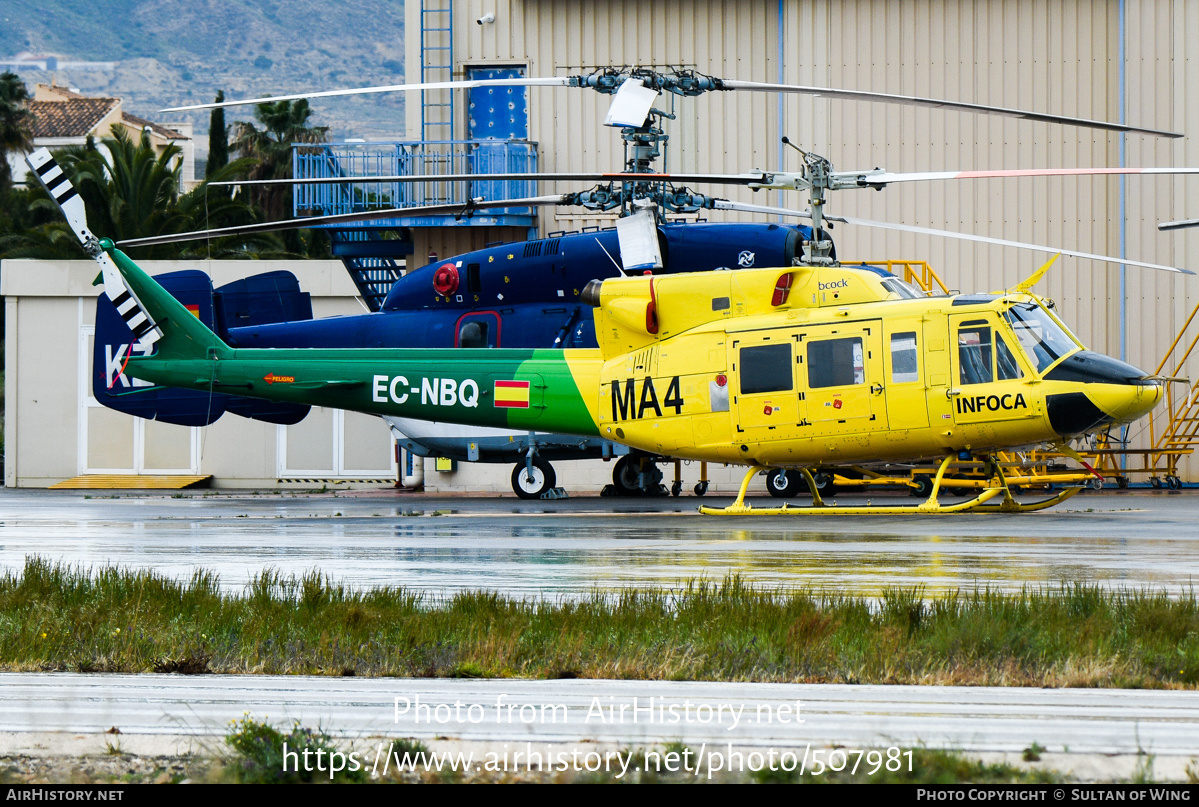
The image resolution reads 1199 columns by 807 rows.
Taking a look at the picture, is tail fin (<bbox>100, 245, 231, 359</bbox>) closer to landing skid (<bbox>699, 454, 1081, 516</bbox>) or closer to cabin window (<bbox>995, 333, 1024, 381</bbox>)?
landing skid (<bbox>699, 454, 1081, 516</bbox>)

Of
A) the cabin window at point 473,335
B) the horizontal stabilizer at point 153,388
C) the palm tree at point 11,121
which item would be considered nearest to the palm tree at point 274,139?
the palm tree at point 11,121

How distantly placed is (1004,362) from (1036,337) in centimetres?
47

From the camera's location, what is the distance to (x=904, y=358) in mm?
14078

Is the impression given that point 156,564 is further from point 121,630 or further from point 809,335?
point 809,335

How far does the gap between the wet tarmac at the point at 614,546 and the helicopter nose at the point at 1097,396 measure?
1170 millimetres

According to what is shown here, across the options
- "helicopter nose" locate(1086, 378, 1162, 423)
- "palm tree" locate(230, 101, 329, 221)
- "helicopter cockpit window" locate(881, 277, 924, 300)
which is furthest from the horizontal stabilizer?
"palm tree" locate(230, 101, 329, 221)

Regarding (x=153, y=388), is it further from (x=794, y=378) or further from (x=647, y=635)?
(x=647, y=635)

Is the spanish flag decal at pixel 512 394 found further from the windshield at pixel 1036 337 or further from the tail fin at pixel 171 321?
the windshield at pixel 1036 337

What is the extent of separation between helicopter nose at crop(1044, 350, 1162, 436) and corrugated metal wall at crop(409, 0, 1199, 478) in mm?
11631

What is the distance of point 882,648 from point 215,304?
63.6 ft

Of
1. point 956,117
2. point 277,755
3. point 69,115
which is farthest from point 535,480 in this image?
point 69,115

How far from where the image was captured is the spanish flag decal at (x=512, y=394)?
16.7 metres

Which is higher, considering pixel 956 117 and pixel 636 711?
pixel 956 117

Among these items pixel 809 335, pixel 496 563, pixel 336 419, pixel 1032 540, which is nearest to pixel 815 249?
pixel 809 335
